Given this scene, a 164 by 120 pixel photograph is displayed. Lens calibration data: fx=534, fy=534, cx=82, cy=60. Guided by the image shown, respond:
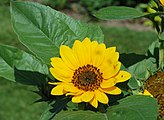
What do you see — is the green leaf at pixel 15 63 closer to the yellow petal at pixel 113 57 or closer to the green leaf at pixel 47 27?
the green leaf at pixel 47 27

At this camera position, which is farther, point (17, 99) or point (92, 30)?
point (17, 99)

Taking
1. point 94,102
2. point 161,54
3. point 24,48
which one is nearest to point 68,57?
point 94,102

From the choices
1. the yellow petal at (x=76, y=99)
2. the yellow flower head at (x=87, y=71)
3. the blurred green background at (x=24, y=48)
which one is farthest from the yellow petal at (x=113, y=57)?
the blurred green background at (x=24, y=48)

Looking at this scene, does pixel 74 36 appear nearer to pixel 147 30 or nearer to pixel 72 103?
pixel 72 103

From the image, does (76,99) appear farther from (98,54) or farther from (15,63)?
(15,63)

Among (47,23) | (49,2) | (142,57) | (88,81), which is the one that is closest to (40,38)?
(47,23)

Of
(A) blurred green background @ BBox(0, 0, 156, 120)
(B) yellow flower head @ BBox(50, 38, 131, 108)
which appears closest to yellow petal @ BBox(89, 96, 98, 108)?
(B) yellow flower head @ BBox(50, 38, 131, 108)
